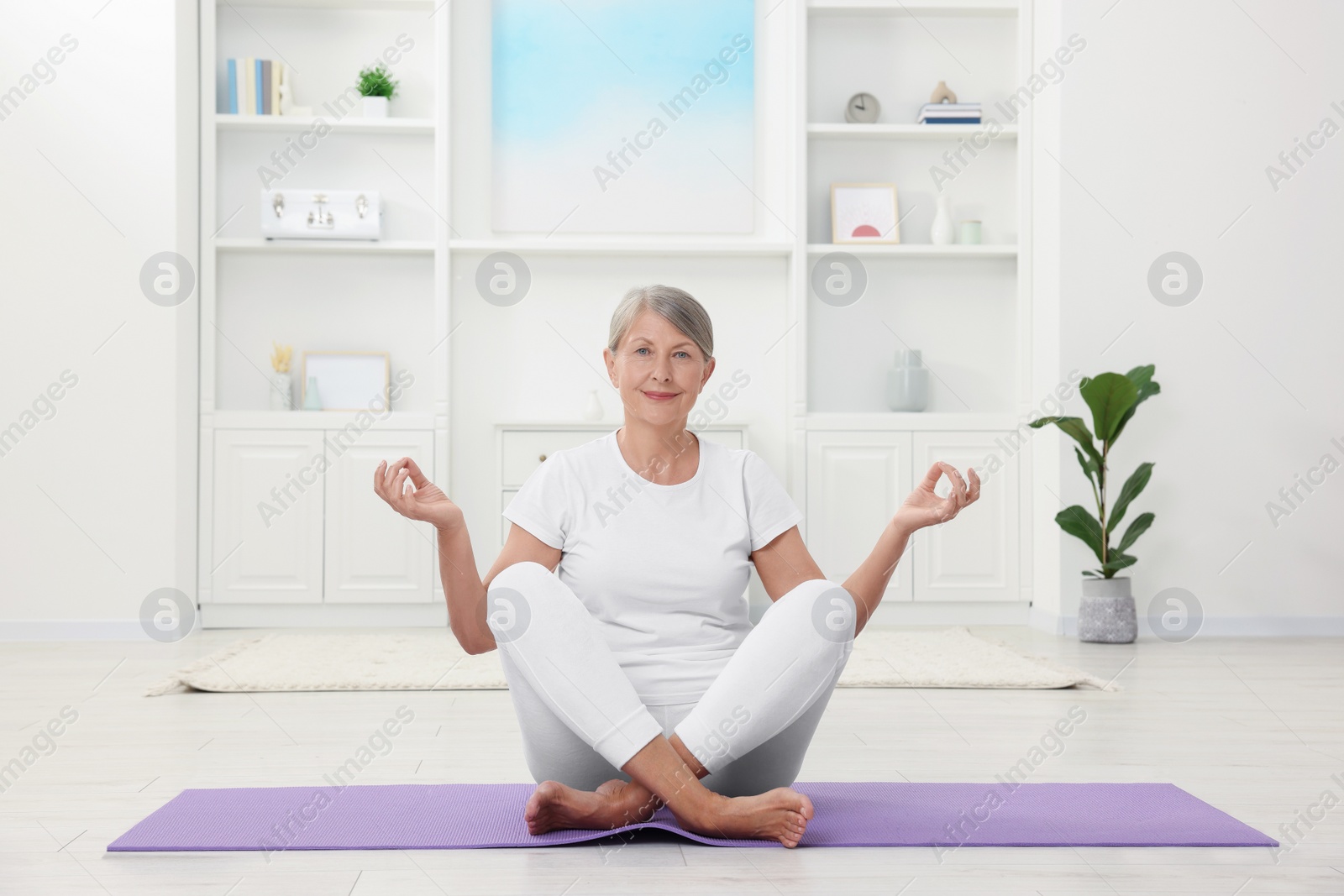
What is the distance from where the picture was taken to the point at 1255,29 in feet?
13.5

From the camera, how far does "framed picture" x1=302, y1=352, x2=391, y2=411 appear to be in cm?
445

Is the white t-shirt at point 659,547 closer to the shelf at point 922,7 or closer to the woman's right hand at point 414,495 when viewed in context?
the woman's right hand at point 414,495

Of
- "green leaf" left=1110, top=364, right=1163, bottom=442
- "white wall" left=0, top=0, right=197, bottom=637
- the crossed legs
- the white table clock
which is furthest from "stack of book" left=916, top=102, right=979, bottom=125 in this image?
the crossed legs

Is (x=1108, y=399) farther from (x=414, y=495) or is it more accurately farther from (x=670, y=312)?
(x=414, y=495)

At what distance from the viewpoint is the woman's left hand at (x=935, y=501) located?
1521 mm

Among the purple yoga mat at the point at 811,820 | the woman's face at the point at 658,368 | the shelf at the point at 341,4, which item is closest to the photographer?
the purple yoga mat at the point at 811,820

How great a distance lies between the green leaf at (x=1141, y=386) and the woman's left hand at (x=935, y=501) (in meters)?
2.41

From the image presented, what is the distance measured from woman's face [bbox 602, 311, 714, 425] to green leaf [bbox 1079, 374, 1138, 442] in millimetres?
2408

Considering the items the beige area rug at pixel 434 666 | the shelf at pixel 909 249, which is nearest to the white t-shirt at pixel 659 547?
the beige area rug at pixel 434 666

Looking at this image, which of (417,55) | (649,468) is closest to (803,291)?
(417,55)

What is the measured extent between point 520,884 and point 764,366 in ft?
11.1

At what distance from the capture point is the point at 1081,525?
3848mm

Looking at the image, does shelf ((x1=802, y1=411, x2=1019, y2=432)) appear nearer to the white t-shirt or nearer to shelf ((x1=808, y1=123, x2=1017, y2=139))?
Result: shelf ((x1=808, y1=123, x2=1017, y2=139))

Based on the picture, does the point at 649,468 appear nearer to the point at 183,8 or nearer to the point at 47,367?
the point at 47,367
